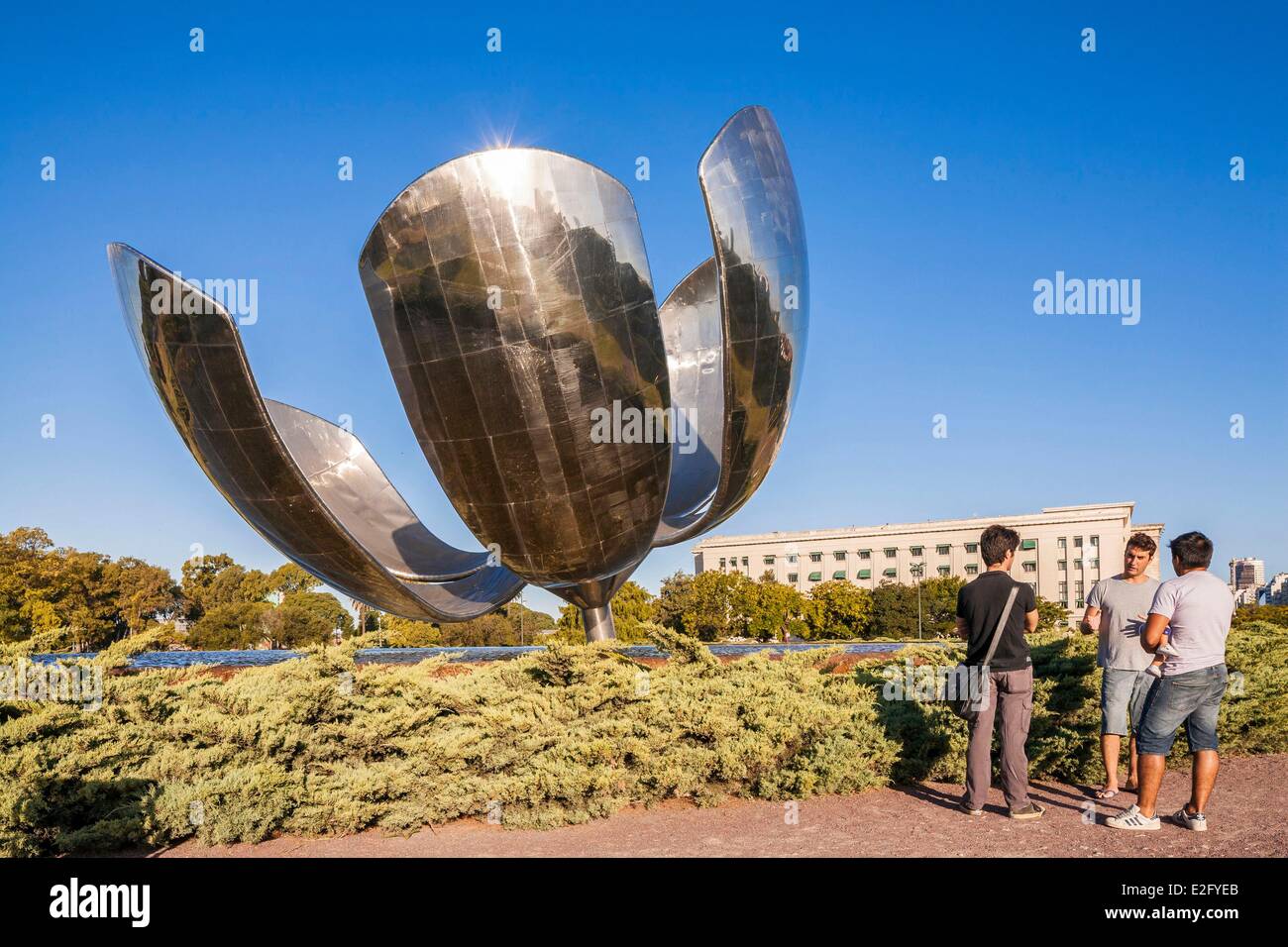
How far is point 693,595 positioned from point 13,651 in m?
54.0

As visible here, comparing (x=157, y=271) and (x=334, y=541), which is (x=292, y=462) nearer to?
(x=334, y=541)

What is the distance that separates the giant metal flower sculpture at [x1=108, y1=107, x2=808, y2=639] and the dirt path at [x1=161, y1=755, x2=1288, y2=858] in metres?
2.41

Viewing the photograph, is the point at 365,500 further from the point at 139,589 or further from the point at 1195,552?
the point at 139,589

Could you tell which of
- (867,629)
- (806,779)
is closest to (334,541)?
(806,779)

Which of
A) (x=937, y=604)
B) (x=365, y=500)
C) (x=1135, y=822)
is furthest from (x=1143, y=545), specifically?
(x=937, y=604)

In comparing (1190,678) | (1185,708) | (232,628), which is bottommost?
(232,628)

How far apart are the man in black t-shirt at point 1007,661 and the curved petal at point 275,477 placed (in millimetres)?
4971

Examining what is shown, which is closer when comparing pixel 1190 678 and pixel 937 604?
pixel 1190 678

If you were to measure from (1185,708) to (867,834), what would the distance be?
178cm

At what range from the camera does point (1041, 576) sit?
87.1 meters

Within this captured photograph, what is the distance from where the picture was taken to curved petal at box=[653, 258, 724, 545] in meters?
10.6

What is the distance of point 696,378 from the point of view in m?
11.8

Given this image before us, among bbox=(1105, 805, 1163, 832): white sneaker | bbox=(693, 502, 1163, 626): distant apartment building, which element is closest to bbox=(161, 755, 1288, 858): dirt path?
bbox=(1105, 805, 1163, 832): white sneaker

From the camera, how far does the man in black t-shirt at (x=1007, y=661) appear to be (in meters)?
5.41
